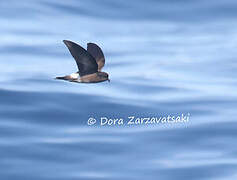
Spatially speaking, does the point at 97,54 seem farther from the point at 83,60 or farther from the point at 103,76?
the point at 83,60

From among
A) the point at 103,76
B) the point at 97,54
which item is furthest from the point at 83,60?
the point at 97,54

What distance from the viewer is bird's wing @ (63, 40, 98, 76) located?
16.7ft

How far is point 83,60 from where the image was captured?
515 centimetres

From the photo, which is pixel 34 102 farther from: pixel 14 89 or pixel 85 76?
pixel 85 76

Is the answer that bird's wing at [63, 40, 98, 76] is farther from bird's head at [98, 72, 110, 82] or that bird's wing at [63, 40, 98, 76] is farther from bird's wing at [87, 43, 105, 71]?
bird's wing at [87, 43, 105, 71]

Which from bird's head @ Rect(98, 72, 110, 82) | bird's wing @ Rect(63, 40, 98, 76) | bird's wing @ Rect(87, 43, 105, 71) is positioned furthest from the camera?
bird's wing @ Rect(87, 43, 105, 71)

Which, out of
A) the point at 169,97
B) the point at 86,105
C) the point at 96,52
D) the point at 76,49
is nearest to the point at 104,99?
the point at 86,105

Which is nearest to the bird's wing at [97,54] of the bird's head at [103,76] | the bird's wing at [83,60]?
the bird's head at [103,76]

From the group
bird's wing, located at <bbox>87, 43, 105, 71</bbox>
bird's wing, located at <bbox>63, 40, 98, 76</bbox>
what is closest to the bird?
bird's wing, located at <bbox>63, 40, 98, 76</bbox>

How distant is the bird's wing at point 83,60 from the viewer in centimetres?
509

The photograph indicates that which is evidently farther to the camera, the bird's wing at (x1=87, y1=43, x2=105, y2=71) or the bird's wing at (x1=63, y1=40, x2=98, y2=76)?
the bird's wing at (x1=87, y1=43, x2=105, y2=71)

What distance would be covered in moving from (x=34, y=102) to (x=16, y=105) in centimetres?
25

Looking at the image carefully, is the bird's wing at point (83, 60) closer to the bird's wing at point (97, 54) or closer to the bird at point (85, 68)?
the bird at point (85, 68)

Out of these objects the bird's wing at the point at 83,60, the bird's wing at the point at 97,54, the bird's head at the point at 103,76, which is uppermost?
the bird's wing at the point at 97,54
